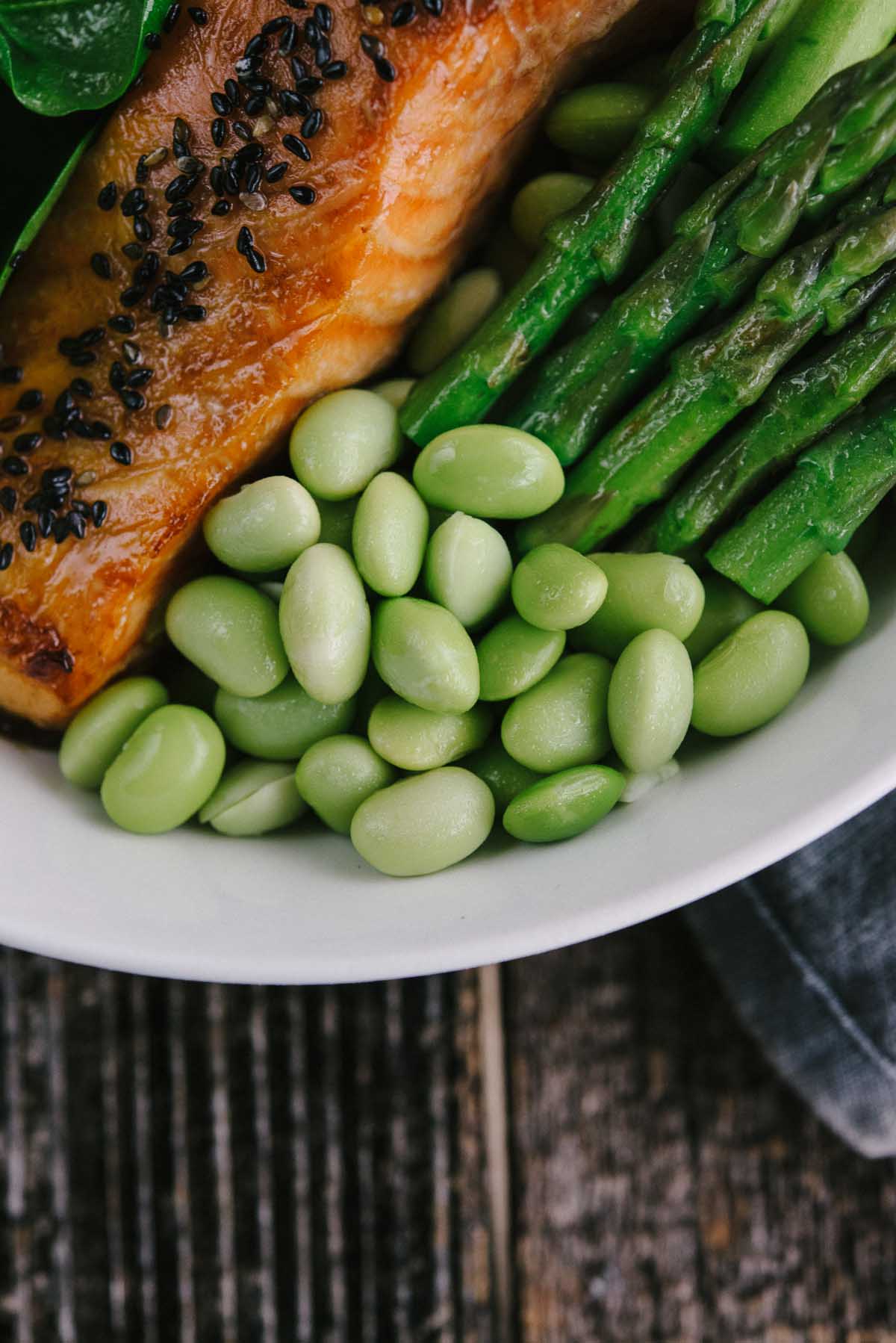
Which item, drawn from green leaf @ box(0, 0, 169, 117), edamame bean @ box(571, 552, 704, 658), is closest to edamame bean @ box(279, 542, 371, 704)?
edamame bean @ box(571, 552, 704, 658)

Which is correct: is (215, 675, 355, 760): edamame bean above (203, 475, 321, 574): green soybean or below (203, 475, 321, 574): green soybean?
below

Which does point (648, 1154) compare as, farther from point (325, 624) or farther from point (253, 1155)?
point (325, 624)

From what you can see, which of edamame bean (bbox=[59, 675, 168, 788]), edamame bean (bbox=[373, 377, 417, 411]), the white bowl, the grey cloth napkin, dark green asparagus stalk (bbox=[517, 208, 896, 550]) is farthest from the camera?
the grey cloth napkin

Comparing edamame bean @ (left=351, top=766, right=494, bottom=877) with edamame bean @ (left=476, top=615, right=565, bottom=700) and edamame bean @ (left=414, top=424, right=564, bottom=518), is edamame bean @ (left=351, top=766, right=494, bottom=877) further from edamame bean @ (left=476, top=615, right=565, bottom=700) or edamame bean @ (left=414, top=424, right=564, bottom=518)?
edamame bean @ (left=414, top=424, right=564, bottom=518)

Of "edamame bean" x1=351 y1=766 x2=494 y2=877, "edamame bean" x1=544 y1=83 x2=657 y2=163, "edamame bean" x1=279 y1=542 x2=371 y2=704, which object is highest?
"edamame bean" x1=544 y1=83 x2=657 y2=163

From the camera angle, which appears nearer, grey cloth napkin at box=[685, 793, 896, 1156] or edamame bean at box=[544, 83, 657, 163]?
edamame bean at box=[544, 83, 657, 163]

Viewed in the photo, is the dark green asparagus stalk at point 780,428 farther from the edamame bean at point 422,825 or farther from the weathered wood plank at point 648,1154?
the weathered wood plank at point 648,1154
